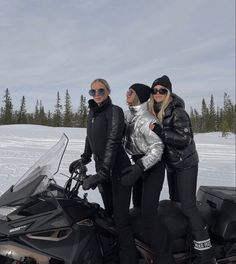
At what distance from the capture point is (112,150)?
10.8 ft

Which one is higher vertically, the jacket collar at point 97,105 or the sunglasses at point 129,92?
the sunglasses at point 129,92

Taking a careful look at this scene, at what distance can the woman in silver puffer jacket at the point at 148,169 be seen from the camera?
131 inches

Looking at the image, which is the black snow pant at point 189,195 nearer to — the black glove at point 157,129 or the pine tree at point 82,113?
the black glove at point 157,129

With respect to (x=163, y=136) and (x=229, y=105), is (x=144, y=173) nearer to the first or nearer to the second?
(x=163, y=136)

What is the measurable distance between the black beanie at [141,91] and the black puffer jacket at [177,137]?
258 millimetres

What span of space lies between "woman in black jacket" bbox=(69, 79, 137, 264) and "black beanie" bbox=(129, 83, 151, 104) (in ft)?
0.83

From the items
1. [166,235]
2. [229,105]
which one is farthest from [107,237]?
[229,105]

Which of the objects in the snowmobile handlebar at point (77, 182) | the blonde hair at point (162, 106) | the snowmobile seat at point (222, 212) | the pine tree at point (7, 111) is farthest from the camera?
the pine tree at point (7, 111)

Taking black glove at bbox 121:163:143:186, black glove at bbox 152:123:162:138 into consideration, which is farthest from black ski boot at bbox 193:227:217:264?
black glove at bbox 152:123:162:138

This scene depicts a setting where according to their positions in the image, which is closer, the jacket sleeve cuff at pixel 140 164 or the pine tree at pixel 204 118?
the jacket sleeve cuff at pixel 140 164

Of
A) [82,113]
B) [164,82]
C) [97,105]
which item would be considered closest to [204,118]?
[82,113]

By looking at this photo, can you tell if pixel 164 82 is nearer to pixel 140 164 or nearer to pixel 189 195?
pixel 140 164

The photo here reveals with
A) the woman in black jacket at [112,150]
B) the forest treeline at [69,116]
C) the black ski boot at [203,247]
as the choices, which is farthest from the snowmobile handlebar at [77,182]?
the forest treeline at [69,116]

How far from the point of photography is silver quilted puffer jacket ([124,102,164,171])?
332 cm
